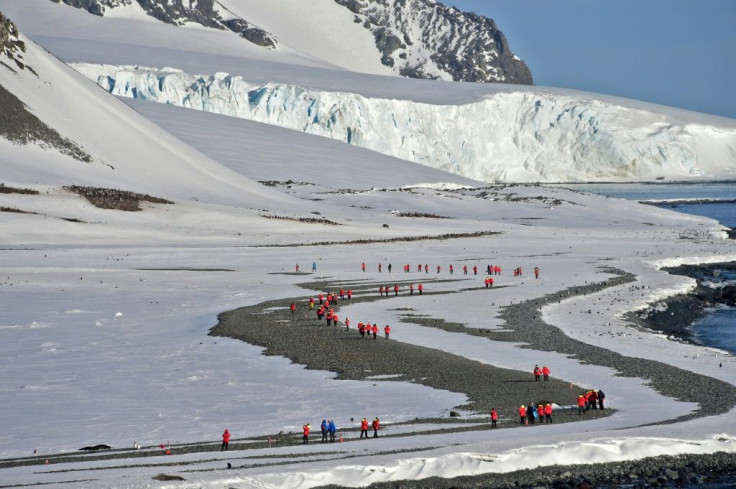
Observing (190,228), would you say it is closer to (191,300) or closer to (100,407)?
(191,300)

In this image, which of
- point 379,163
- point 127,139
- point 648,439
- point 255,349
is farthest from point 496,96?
point 648,439

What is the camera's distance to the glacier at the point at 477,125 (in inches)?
5074

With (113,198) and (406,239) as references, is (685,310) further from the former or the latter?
(113,198)

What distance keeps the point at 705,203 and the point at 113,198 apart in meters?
70.3

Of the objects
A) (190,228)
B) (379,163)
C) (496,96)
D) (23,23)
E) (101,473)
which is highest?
(23,23)

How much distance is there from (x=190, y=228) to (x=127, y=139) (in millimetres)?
24403

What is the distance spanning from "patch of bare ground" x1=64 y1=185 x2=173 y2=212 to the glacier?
5549 cm

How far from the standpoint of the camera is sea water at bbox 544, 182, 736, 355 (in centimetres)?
3544

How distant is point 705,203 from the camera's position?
376 feet

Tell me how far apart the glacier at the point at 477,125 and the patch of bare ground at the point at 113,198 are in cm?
5549

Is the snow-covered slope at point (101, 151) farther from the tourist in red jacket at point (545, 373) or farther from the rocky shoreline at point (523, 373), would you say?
the tourist in red jacket at point (545, 373)

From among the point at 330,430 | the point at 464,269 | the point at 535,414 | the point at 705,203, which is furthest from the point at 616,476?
the point at 705,203

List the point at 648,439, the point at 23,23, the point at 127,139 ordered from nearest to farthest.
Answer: the point at 648,439 → the point at 127,139 → the point at 23,23

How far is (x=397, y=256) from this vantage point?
58.2 m
